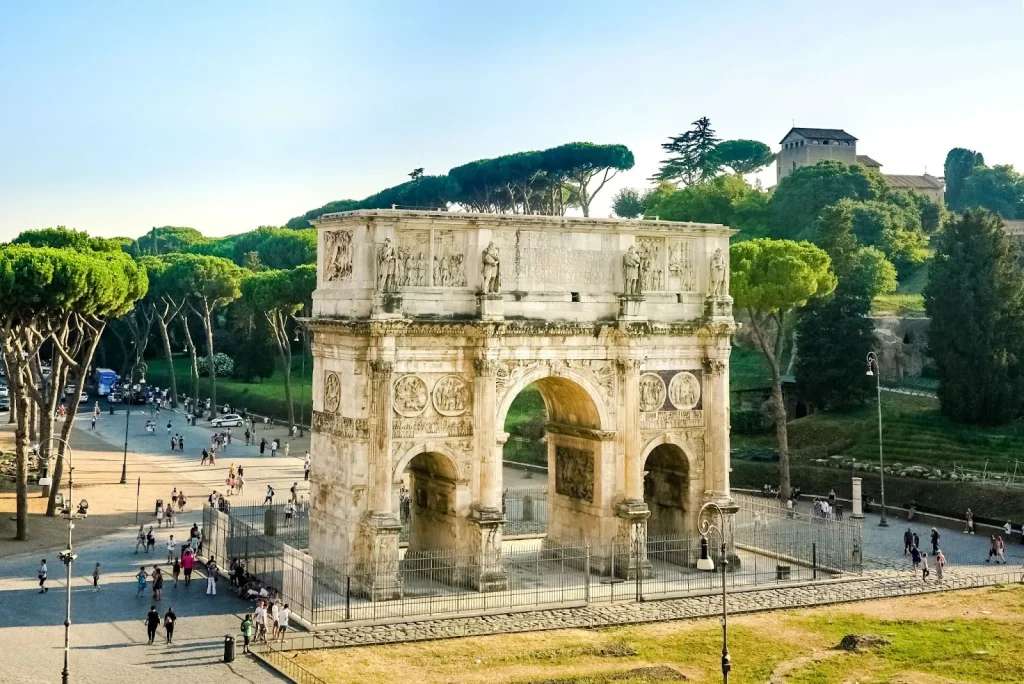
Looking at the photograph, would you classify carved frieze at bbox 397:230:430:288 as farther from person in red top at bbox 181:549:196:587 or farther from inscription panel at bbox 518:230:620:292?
person in red top at bbox 181:549:196:587

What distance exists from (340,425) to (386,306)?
4147 mm

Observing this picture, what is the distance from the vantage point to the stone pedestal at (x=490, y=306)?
34.9 m

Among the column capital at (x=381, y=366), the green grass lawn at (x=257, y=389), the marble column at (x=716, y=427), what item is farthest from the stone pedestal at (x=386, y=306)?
the green grass lawn at (x=257, y=389)

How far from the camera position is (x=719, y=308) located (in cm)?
3897

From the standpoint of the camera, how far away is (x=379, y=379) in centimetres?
3391

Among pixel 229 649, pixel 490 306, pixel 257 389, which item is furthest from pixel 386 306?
pixel 257 389

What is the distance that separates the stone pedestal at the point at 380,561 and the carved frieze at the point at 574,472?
24.6 feet

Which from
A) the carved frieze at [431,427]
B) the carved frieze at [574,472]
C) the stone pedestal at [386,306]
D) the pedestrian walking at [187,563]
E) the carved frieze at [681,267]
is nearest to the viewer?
the stone pedestal at [386,306]

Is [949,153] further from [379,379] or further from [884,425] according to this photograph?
[379,379]

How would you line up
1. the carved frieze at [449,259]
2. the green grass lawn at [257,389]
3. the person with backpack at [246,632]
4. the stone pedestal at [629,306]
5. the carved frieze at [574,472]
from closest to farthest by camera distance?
1. the person with backpack at [246,632]
2. the carved frieze at [449,259]
3. the stone pedestal at [629,306]
4. the carved frieze at [574,472]
5. the green grass lawn at [257,389]

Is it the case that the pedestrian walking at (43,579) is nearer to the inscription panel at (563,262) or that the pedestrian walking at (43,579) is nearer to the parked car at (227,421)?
the inscription panel at (563,262)

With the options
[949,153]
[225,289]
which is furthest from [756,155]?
[225,289]

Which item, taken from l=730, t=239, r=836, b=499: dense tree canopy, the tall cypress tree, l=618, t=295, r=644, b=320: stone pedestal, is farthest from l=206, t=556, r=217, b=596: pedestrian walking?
the tall cypress tree

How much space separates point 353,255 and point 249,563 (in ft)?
35.7
